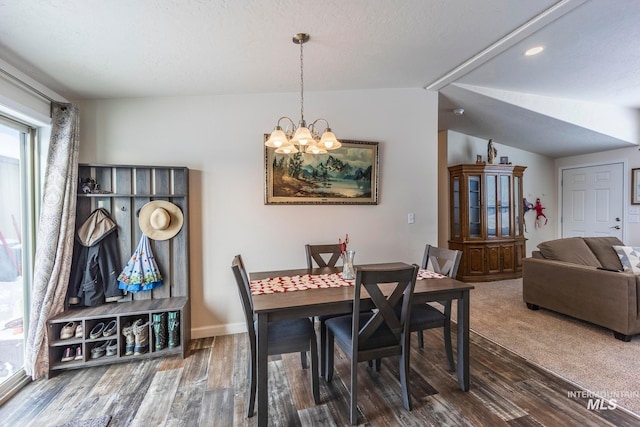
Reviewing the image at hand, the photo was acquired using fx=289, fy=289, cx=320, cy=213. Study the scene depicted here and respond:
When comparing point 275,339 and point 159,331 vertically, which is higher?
point 275,339

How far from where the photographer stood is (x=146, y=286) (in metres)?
2.64

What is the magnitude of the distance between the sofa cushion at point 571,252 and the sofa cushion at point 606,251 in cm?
9

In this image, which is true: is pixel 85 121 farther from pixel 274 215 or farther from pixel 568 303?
pixel 568 303

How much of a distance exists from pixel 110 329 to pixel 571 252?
4.85 m

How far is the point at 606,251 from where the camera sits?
348 cm

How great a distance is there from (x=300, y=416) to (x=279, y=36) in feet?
8.30

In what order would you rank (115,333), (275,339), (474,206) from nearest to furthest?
(275,339)
(115,333)
(474,206)

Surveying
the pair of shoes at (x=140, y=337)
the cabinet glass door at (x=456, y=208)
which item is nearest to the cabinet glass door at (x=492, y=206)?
the cabinet glass door at (x=456, y=208)

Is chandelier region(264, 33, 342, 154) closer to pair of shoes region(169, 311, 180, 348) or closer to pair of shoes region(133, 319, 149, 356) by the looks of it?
pair of shoes region(169, 311, 180, 348)

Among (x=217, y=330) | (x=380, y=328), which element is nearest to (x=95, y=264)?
(x=217, y=330)

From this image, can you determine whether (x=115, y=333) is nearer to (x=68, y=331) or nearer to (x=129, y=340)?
(x=129, y=340)

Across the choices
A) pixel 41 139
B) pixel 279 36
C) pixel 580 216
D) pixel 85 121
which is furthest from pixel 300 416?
pixel 580 216

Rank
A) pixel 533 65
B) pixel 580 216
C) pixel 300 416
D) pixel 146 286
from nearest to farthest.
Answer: pixel 300 416 → pixel 146 286 → pixel 533 65 → pixel 580 216

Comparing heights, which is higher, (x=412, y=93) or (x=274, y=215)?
(x=412, y=93)
